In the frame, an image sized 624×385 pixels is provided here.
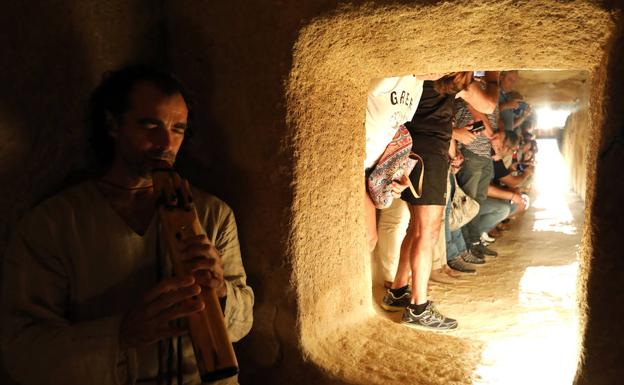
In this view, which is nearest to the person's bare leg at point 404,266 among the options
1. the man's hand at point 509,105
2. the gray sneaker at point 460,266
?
the gray sneaker at point 460,266

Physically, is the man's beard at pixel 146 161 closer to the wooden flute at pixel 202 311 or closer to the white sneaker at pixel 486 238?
the wooden flute at pixel 202 311

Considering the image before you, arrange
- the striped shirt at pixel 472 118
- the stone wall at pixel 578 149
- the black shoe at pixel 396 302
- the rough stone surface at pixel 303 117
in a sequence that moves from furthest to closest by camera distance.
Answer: the stone wall at pixel 578 149 < the striped shirt at pixel 472 118 < the black shoe at pixel 396 302 < the rough stone surface at pixel 303 117

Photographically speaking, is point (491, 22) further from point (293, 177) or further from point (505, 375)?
point (505, 375)

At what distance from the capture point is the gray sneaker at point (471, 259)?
12.9 feet

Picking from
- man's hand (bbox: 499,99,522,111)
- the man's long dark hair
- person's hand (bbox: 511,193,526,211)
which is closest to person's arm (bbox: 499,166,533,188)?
person's hand (bbox: 511,193,526,211)

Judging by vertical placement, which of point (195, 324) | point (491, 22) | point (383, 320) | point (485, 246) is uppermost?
point (491, 22)

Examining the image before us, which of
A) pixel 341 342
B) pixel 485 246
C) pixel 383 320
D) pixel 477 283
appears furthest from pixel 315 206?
pixel 485 246

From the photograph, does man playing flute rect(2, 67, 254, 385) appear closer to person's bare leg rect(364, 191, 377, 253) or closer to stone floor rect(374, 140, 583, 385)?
stone floor rect(374, 140, 583, 385)

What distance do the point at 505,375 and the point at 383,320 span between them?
528mm

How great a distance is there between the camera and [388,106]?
7.25 ft

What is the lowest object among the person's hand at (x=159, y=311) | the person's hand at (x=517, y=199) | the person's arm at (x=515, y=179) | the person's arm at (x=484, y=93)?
the person's hand at (x=517, y=199)

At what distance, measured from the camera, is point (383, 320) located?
1.94m

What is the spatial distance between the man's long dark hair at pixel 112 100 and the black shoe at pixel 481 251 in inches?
132

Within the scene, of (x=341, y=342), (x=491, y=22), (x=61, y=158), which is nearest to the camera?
(x=491, y=22)
